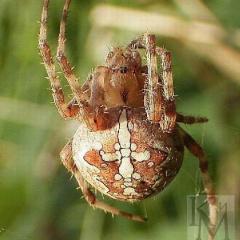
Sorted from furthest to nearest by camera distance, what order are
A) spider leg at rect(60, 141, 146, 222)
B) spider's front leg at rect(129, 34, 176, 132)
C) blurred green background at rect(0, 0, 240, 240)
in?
blurred green background at rect(0, 0, 240, 240) → spider leg at rect(60, 141, 146, 222) → spider's front leg at rect(129, 34, 176, 132)

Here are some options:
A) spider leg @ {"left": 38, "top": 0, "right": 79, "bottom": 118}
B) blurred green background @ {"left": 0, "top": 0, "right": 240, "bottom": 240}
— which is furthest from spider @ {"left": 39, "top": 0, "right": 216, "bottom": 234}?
blurred green background @ {"left": 0, "top": 0, "right": 240, "bottom": 240}

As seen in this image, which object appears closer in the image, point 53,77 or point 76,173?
point 53,77

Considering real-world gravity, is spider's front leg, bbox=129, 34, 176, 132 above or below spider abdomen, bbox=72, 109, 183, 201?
above

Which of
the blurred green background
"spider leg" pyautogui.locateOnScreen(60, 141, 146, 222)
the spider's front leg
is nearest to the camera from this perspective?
the spider's front leg

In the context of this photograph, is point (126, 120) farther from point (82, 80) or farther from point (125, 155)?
point (82, 80)

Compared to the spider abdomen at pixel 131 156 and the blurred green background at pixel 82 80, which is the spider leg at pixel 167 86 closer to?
the spider abdomen at pixel 131 156

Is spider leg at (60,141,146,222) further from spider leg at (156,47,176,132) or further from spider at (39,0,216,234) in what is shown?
spider leg at (156,47,176,132)

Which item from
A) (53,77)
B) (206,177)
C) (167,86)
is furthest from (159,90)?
(206,177)
